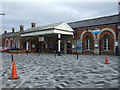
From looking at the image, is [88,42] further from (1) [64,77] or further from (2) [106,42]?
(1) [64,77]

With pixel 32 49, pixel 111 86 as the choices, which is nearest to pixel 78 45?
pixel 32 49

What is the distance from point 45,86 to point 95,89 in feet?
6.25

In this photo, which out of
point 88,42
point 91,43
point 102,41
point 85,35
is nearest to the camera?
point 102,41

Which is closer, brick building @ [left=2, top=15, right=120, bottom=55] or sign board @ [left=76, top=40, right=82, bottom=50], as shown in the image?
brick building @ [left=2, top=15, right=120, bottom=55]

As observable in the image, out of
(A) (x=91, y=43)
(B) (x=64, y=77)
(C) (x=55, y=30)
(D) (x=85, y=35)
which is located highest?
(C) (x=55, y=30)

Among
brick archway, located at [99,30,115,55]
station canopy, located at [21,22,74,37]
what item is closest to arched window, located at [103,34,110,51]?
brick archway, located at [99,30,115,55]

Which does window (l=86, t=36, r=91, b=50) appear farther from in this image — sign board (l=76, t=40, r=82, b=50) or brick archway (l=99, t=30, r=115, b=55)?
brick archway (l=99, t=30, r=115, b=55)

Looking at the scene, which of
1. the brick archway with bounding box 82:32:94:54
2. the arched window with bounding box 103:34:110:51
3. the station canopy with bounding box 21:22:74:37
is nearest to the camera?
the station canopy with bounding box 21:22:74:37

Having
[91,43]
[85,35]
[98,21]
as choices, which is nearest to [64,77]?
[91,43]

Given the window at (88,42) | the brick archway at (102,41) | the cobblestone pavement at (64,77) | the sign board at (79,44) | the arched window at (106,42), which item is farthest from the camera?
the sign board at (79,44)

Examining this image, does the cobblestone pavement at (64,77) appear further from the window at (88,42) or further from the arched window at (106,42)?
the window at (88,42)

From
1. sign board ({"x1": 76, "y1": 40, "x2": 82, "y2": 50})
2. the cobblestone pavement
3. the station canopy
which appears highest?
the station canopy

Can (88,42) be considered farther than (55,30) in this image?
Yes

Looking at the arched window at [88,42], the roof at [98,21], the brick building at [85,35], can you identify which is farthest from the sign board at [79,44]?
the roof at [98,21]
